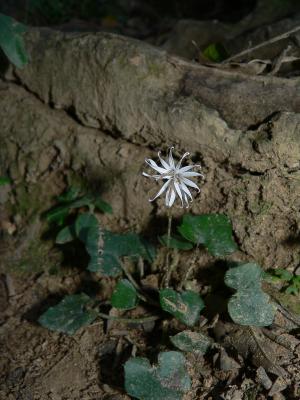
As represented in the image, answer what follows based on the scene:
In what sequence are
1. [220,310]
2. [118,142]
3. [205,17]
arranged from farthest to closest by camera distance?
[205,17]
[118,142]
[220,310]

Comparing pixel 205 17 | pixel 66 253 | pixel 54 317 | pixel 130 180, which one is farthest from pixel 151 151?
pixel 205 17

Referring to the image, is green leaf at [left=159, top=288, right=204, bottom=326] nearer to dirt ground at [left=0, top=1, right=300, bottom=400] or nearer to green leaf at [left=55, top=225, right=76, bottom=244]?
dirt ground at [left=0, top=1, right=300, bottom=400]

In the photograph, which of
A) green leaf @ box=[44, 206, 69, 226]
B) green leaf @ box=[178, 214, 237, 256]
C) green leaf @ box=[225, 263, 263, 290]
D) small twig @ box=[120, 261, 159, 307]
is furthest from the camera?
green leaf @ box=[44, 206, 69, 226]

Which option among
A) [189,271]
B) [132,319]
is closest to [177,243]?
[189,271]

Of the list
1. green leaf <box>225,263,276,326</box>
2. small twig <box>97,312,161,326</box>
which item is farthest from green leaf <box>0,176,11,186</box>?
green leaf <box>225,263,276,326</box>

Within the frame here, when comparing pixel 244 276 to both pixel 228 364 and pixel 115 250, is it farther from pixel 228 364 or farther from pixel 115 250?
pixel 115 250

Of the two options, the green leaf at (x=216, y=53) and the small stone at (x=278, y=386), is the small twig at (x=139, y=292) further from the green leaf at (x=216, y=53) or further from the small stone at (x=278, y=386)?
the green leaf at (x=216, y=53)

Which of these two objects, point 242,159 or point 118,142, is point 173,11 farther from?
point 242,159
